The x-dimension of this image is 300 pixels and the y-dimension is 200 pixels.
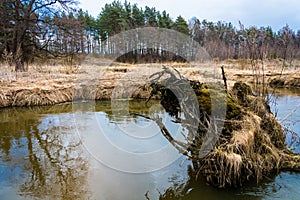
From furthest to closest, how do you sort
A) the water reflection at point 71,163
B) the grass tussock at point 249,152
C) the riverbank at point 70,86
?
the riverbank at point 70,86 < the water reflection at point 71,163 < the grass tussock at point 249,152

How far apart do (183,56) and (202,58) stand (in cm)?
334

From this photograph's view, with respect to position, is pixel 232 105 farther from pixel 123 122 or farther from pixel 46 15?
pixel 46 15

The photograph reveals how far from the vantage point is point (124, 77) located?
10352mm

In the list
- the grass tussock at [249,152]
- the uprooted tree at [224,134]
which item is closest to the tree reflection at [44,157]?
the uprooted tree at [224,134]

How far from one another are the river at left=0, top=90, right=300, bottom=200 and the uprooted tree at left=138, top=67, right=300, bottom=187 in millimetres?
177

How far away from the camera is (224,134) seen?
3104 millimetres

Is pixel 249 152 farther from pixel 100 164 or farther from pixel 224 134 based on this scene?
pixel 100 164

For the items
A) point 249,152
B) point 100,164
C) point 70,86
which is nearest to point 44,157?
point 100,164

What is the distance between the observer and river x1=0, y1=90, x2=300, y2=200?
9.24 feet

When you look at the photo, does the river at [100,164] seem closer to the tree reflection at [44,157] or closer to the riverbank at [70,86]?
the tree reflection at [44,157]

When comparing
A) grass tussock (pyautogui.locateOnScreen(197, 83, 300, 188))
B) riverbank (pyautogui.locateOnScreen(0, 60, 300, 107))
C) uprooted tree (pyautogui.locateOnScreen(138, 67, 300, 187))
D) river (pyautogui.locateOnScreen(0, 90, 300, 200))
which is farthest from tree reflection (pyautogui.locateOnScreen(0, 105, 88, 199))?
riverbank (pyautogui.locateOnScreen(0, 60, 300, 107))

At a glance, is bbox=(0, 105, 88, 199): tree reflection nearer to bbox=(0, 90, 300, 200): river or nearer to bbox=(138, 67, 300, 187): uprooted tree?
bbox=(0, 90, 300, 200): river

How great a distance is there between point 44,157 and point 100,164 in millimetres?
917

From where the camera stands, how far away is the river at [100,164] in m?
2.82
